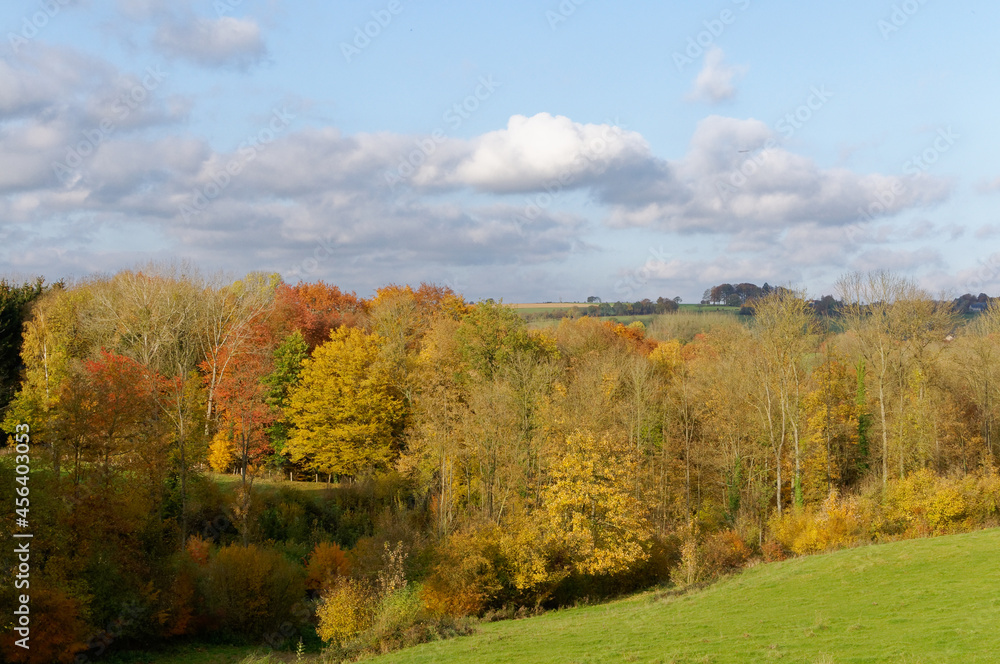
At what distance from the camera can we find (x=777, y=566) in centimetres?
3638

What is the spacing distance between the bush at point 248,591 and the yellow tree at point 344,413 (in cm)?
2146

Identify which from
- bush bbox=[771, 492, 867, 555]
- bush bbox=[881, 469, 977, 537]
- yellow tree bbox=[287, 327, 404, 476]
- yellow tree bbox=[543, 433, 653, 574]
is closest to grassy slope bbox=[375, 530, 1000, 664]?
yellow tree bbox=[543, 433, 653, 574]

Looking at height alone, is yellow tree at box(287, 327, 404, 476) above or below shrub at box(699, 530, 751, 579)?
above

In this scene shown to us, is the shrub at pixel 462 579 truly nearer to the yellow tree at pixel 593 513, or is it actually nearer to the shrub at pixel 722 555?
the yellow tree at pixel 593 513

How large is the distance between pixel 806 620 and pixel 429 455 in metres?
A: 31.4

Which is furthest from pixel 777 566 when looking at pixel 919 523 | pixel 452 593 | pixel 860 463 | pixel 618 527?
pixel 860 463

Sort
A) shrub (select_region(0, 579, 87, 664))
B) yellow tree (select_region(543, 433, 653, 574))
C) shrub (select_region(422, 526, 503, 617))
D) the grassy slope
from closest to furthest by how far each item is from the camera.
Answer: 1. the grassy slope
2. shrub (select_region(0, 579, 87, 664))
3. shrub (select_region(422, 526, 503, 617))
4. yellow tree (select_region(543, 433, 653, 574))

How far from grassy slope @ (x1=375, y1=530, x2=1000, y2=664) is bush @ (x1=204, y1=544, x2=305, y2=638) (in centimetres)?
1095

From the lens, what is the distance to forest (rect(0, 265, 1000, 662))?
103ft

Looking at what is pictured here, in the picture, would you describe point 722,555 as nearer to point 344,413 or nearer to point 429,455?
point 429,455

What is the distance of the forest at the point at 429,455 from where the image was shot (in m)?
31.5

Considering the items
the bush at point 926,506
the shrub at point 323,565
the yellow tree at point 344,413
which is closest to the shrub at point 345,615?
the shrub at point 323,565

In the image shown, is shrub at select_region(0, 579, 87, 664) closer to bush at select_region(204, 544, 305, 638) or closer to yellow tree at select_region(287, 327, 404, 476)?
bush at select_region(204, 544, 305, 638)

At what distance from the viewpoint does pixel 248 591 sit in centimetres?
3391
